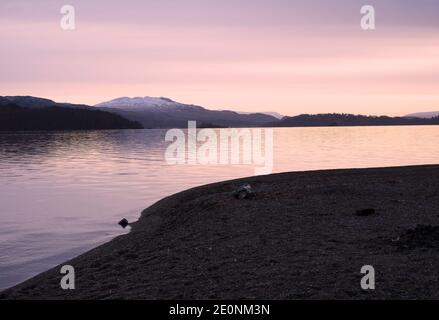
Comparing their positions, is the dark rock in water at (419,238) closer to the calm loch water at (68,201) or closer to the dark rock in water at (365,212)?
the dark rock in water at (365,212)

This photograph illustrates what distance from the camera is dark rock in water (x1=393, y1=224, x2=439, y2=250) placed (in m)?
13.0

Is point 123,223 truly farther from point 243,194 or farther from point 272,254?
point 272,254

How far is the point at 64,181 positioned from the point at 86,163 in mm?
20869

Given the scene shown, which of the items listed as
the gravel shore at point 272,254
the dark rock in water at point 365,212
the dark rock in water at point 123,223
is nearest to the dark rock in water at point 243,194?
the gravel shore at point 272,254

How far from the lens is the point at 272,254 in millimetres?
13242

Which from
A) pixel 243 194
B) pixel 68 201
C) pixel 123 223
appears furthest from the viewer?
pixel 68 201

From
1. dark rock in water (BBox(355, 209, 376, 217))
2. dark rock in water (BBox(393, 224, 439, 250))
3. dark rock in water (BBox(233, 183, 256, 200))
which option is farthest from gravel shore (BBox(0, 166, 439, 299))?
dark rock in water (BBox(233, 183, 256, 200))

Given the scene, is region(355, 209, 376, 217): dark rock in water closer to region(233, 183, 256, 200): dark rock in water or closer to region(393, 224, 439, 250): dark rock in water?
region(393, 224, 439, 250): dark rock in water

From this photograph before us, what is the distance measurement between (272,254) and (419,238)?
13.2 feet

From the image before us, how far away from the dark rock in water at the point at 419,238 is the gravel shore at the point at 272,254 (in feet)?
0.09

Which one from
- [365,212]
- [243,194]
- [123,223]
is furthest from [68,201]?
[365,212]

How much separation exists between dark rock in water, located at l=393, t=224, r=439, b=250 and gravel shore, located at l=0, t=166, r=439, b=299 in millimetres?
26

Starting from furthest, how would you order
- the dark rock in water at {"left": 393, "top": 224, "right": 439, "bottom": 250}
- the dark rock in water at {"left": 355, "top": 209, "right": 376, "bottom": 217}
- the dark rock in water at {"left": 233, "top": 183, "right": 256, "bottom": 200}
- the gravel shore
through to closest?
1. the dark rock in water at {"left": 233, "top": 183, "right": 256, "bottom": 200}
2. the dark rock in water at {"left": 355, "top": 209, "right": 376, "bottom": 217}
3. the dark rock in water at {"left": 393, "top": 224, "right": 439, "bottom": 250}
4. the gravel shore
